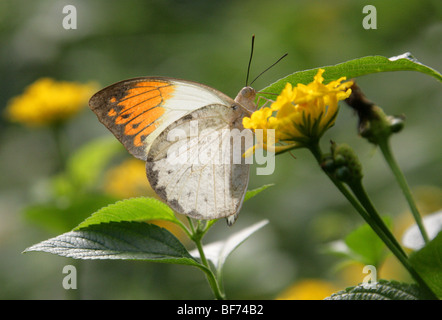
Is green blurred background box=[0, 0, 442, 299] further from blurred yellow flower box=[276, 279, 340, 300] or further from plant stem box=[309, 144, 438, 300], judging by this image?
plant stem box=[309, 144, 438, 300]

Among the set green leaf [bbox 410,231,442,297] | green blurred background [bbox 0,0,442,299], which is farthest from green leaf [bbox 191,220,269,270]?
green blurred background [bbox 0,0,442,299]

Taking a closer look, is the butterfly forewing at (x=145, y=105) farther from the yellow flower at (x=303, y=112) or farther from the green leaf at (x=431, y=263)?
the green leaf at (x=431, y=263)

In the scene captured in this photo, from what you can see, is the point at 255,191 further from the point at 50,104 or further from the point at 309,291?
the point at 50,104

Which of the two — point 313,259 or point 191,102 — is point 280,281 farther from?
point 191,102

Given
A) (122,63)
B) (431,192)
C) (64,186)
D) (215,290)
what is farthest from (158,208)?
(122,63)

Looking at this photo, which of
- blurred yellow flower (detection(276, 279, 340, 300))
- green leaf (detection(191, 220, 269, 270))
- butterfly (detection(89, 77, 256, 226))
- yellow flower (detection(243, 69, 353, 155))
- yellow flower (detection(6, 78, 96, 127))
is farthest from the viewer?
yellow flower (detection(6, 78, 96, 127))

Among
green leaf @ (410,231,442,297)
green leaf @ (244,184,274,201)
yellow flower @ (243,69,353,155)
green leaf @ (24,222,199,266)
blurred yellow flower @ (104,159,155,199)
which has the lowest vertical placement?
green leaf @ (410,231,442,297)
